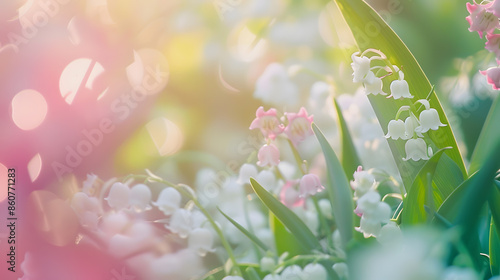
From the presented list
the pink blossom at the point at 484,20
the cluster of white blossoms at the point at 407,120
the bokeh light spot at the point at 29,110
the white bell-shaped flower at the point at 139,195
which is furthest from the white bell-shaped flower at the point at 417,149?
the bokeh light spot at the point at 29,110

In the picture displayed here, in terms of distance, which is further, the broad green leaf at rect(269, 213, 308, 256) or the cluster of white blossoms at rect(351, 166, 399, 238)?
the broad green leaf at rect(269, 213, 308, 256)

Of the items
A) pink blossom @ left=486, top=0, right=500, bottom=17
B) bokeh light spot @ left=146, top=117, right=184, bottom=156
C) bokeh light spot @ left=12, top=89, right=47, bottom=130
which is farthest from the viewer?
bokeh light spot @ left=146, top=117, right=184, bottom=156

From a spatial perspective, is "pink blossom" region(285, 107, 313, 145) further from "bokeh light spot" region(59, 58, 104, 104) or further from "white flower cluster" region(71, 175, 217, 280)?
"bokeh light spot" region(59, 58, 104, 104)

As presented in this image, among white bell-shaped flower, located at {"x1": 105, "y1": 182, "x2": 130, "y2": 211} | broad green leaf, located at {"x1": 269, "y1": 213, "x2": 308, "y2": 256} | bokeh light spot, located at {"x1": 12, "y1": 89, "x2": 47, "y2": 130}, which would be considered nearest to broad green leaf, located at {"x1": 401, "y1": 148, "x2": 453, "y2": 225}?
broad green leaf, located at {"x1": 269, "y1": 213, "x2": 308, "y2": 256}

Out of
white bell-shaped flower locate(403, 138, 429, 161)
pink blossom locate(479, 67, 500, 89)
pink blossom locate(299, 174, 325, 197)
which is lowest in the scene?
A: pink blossom locate(299, 174, 325, 197)

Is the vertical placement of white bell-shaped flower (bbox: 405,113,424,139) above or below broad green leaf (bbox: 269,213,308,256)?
above

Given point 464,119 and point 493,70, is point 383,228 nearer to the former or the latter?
point 493,70

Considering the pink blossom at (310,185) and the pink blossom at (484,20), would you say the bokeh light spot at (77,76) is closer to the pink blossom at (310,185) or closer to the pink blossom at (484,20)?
the pink blossom at (310,185)
